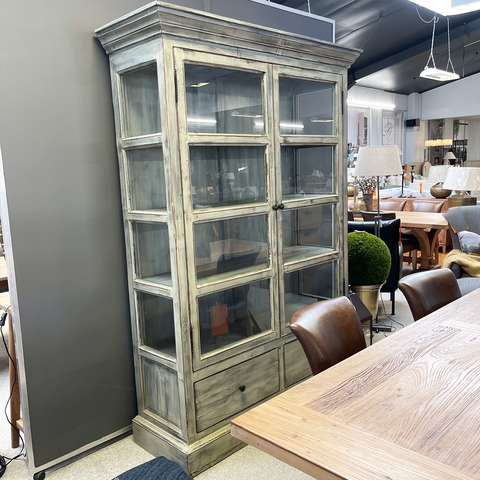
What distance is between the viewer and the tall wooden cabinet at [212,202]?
76.8 inches

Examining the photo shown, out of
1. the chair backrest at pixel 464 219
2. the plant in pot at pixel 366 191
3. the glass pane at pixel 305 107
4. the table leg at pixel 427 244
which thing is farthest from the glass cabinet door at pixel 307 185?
the plant in pot at pixel 366 191

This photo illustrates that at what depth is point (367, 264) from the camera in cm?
365

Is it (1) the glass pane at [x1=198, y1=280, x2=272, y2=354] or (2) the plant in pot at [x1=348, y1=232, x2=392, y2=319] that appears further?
(2) the plant in pot at [x1=348, y1=232, x2=392, y2=319]

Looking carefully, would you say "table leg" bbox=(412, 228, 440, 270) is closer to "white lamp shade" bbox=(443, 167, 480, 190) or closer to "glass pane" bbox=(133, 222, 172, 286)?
"white lamp shade" bbox=(443, 167, 480, 190)

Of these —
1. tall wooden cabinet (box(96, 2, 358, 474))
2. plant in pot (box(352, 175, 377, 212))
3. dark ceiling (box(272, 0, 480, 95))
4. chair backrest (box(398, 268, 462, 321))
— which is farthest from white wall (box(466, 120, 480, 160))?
chair backrest (box(398, 268, 462, 321))

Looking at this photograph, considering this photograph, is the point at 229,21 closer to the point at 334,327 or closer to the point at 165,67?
the point at 165,67

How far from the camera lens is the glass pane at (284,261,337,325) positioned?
2537 mm

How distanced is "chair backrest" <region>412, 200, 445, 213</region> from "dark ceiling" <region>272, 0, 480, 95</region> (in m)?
2.77

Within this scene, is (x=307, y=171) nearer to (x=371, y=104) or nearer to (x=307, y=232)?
(x=307, y=232)

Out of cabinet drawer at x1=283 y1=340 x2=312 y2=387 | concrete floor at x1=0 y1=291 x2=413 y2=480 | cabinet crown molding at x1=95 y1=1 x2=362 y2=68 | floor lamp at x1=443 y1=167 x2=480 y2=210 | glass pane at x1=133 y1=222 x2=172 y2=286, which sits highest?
cabinet crown molding at x1=95 y1=1 x2=362 y2=68

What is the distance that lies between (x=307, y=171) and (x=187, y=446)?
1.53m

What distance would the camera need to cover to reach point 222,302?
226 centimetres

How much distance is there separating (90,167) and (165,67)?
1.99ft

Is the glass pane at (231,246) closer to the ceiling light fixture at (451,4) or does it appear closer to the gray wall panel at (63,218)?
the gray wall panel at (63,218)
